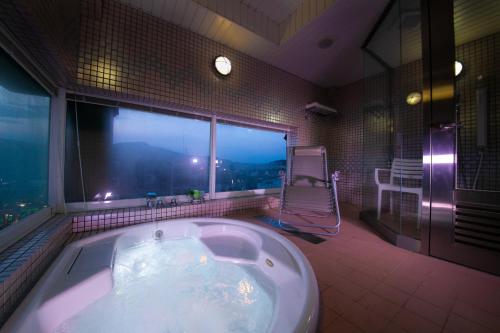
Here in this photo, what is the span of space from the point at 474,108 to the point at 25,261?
335 cm

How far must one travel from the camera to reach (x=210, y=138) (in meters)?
2.45

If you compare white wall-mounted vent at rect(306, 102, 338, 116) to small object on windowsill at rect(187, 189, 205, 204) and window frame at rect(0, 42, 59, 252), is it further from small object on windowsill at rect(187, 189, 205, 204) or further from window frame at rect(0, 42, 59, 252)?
window frame at rect(0, 42, 59, 252)

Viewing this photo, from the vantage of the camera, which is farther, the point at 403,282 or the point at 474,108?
the point at 474,108

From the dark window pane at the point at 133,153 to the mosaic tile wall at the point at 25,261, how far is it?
0.58 metres

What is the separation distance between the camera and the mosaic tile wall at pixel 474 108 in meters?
1.42

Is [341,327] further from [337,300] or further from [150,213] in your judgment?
[150,213]

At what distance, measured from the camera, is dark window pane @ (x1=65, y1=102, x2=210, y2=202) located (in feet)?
5.80

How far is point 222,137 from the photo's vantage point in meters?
2.57

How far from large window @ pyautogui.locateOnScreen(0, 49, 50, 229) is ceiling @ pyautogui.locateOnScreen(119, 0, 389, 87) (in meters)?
1.26

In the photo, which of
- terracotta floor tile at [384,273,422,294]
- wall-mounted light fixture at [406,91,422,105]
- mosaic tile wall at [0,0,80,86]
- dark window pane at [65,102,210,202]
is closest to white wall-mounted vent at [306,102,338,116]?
wall-mounted light fixture at [406,91,422,105]

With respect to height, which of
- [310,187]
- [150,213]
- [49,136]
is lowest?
[150,213]

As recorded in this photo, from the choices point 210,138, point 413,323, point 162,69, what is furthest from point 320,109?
point 413,323

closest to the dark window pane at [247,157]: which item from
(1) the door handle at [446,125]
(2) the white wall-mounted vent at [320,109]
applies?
(2) the white wall-mounted vent at [320,109]

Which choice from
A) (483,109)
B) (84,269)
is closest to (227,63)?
(84,269)
